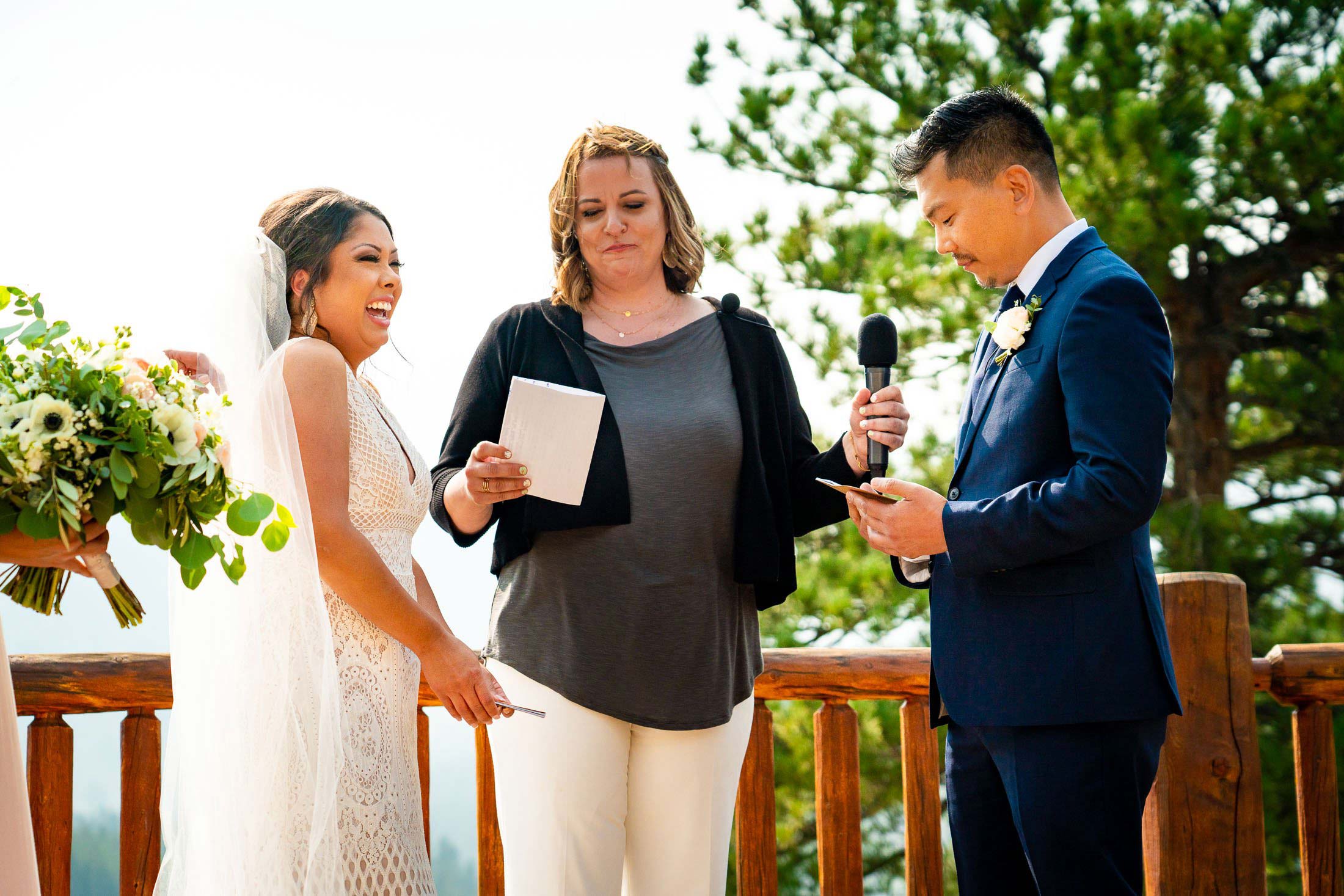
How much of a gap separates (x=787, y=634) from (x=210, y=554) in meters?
5.16

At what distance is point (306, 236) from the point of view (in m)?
2.17

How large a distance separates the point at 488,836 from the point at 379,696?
0.88 meters

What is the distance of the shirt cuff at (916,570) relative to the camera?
2217mm

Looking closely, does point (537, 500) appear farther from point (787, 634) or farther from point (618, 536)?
point (787, 634)

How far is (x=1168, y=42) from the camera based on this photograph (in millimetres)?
6035

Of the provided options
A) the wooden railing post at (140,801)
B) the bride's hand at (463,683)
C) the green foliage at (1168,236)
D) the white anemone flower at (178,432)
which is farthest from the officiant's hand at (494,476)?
the green foliage at (1168,236)

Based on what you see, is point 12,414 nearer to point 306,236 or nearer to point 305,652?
point 305,652

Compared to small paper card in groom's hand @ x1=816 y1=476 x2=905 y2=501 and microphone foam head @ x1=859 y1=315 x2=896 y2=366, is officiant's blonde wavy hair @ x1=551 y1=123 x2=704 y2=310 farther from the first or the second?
small paper card in groom's hand @ x1=816 y1=476 x2=905 y2=501

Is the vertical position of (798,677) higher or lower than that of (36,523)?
lower

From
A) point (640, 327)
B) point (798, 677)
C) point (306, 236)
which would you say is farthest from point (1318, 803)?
point (306, 236)

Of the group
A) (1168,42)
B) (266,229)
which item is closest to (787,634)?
(1168,42)

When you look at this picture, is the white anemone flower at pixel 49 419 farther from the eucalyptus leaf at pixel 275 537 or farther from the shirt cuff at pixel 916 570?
the shirt cuff at pixel 916 570

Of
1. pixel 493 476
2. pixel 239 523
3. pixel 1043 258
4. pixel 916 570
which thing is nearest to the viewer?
pixel 239 523

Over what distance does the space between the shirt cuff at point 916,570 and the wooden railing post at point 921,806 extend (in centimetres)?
63
